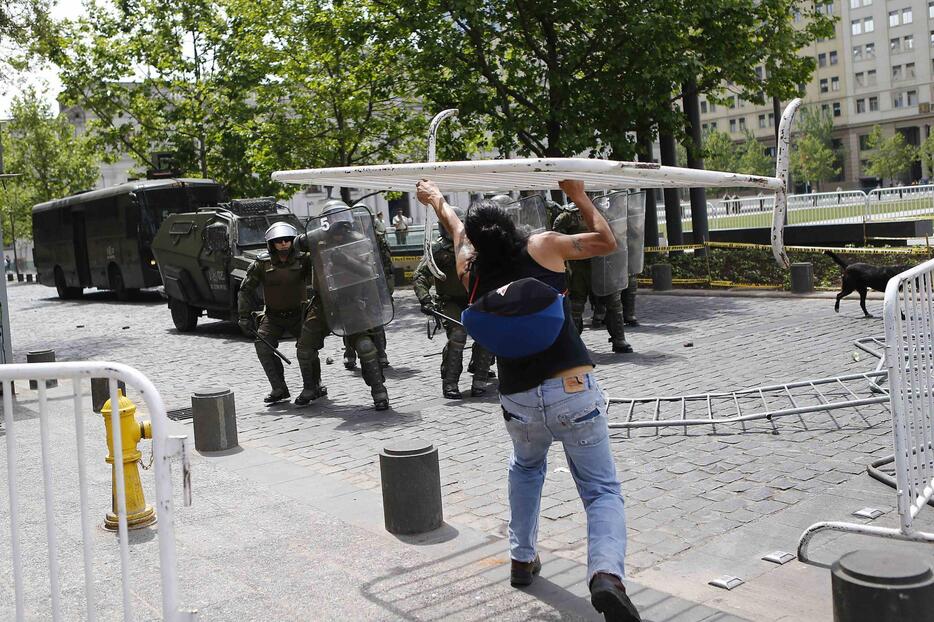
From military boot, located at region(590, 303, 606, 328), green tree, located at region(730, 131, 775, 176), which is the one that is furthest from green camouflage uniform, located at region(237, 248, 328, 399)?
green tree, located at region(730, 131, 775, 176)

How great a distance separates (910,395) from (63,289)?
30010 millimetres

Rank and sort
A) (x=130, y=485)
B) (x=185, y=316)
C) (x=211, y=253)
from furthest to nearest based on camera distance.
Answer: (x=185, y=316), (x=211, y=253), (x=130, y=485)

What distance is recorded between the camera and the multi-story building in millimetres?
80312

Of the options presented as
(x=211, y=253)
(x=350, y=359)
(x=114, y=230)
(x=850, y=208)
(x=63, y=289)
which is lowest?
(x=350, y=359)

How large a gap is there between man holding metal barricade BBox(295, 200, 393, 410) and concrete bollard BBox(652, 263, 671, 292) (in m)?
10.9

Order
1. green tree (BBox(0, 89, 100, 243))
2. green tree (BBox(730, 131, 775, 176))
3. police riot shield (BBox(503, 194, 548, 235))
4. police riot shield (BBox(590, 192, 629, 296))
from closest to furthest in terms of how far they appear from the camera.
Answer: police riot shield (BBox(503, 194, 548, 235)) < police riot shield (BBox(590, 192, 629, 296)) < green tree (BBox(0, 89, 100, 243)) < green tree (BBox(730, 131, 775, 176))

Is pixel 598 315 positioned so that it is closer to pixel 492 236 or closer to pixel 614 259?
pixel 614 259

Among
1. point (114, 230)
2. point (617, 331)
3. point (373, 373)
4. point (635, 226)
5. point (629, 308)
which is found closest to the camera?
point (373, 373)

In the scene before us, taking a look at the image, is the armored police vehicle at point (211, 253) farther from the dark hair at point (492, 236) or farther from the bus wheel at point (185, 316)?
the dark hair at point (492, 236)

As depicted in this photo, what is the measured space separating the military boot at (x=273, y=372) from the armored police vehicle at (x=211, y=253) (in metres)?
5.83

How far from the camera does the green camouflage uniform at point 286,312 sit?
9.70m

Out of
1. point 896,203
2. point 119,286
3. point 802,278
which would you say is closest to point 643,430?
point 802,278

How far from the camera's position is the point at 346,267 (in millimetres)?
9281

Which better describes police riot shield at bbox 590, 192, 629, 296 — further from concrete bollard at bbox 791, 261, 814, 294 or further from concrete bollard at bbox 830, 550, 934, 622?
concrete bollard at bbox 830, 550, 934, 622
